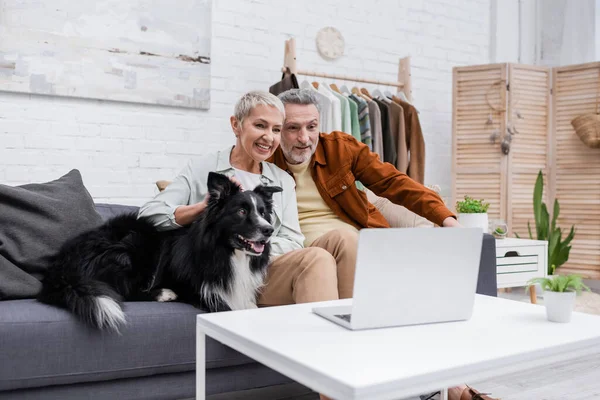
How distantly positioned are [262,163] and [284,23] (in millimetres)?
2360

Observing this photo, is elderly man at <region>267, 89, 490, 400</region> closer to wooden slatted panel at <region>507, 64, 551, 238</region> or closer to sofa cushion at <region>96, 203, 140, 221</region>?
sofa cushion at <region>96, 203, 140, 221</region>

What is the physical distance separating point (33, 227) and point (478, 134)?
3.63 m

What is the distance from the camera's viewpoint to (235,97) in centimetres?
406

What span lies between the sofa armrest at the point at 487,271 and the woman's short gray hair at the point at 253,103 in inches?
40.5

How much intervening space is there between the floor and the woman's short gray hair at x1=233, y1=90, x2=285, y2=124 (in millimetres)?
1017

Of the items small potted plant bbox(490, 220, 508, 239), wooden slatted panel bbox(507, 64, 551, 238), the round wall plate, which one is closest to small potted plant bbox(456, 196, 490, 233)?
small potted plant bbox(490, 220, 508, 239)

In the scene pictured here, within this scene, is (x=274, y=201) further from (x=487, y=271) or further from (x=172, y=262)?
(x=487, y=271)

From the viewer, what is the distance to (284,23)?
4215 mm

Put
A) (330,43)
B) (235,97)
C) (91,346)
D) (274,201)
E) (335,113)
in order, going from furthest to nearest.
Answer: (330,43) → (235,97) → (335,113) → (274,201) → (91,346)

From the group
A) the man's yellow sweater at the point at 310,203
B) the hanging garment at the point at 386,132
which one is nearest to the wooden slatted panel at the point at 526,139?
the hanging garment at the point at 386,132

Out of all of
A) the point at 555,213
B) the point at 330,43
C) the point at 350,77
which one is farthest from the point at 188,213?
the point at 555,213

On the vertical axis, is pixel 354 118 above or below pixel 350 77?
below

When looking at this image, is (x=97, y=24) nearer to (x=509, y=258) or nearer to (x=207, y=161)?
(x=207, y=161)

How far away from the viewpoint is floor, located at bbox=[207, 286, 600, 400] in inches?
82.4
